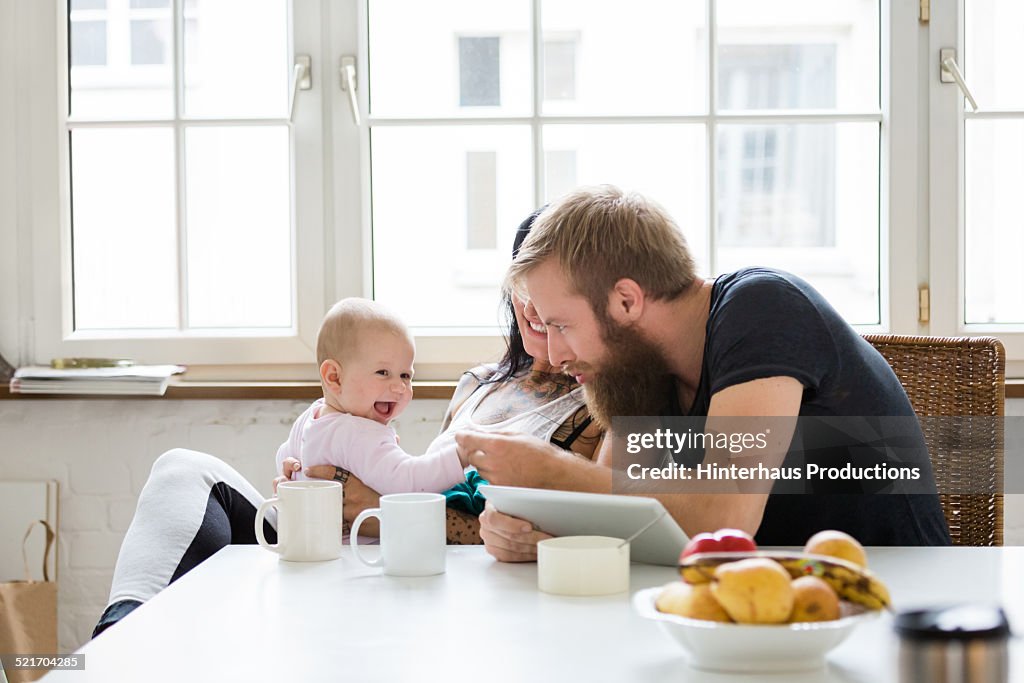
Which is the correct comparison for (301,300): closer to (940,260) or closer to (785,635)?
(940,260)

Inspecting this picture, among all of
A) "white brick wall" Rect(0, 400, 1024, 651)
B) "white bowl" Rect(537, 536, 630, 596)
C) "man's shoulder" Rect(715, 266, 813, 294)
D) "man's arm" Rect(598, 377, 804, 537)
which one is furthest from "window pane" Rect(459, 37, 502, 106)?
"white bowl" Rect(537, 536, 630, 596)

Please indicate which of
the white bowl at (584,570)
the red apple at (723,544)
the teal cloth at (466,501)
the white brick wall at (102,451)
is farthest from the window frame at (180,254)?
the red apple at (723,544)

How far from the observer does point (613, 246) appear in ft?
5.22

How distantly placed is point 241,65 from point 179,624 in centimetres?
196

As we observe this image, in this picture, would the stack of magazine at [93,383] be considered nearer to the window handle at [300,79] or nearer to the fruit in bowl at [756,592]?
the window handle at [300,79]

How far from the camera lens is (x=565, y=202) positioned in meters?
1.64

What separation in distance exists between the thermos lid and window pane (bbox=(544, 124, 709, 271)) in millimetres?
2070

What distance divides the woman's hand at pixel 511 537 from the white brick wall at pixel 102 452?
4.21 ft

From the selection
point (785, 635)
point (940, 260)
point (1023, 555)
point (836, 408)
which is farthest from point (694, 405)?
point (940, 260)

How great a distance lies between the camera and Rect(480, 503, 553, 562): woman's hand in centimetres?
130

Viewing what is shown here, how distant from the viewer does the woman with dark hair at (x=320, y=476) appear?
5.36ft

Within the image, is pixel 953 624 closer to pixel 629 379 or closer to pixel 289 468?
pixel 629 379

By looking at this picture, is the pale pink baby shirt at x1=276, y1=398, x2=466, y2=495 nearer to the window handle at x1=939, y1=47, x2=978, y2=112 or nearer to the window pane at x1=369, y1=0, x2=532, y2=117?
the window pane at x1=369, y1=0, x2=532, y2=117

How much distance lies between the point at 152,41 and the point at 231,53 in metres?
0.20
